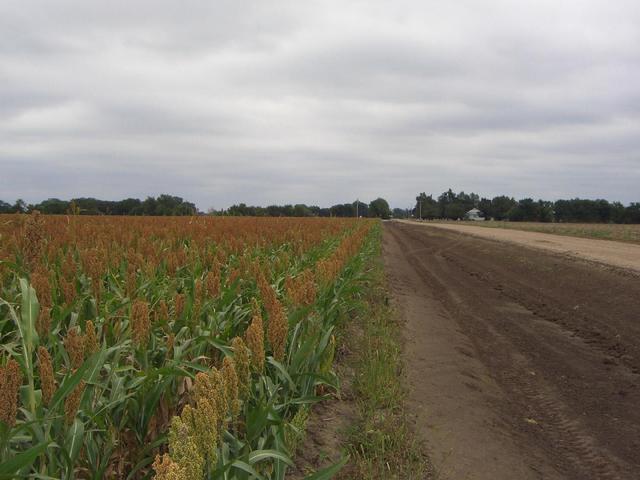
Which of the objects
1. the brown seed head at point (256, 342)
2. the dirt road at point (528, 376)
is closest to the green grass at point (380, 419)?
the dirt road at point (528, 376)

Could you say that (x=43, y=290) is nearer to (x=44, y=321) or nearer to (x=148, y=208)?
(x=44, y=321)

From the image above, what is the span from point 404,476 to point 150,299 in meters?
2.40

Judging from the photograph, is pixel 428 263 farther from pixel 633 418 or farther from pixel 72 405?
pixel 72 405

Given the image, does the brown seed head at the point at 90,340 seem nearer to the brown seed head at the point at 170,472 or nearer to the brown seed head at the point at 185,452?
the brown seed head at the point at 185,452

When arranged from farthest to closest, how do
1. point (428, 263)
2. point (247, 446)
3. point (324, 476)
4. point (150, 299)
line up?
point (428, 263)
point (150, 299)
point (247, 446)
point (324, 476)

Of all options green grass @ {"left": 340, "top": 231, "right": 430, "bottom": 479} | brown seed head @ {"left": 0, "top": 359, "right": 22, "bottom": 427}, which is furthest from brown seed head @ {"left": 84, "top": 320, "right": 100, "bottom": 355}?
green grass @ {"left": 340, "top": 231, "right": 430, "bottom": 479}

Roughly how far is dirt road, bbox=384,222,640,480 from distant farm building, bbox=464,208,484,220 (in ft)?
444

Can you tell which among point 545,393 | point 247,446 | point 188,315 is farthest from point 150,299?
point 545,393

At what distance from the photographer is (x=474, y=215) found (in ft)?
468

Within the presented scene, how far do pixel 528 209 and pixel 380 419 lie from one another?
123 metres

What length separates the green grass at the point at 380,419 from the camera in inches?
124

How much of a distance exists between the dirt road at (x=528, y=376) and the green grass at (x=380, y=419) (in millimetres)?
206

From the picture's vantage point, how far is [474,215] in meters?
143

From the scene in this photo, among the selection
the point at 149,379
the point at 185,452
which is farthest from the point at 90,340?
the point at 185,452
